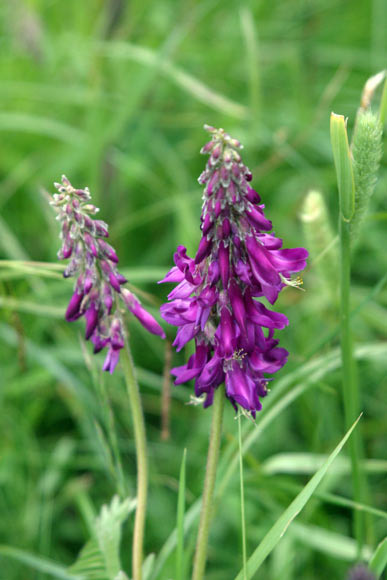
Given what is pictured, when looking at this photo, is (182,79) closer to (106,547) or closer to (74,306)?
(74,306)

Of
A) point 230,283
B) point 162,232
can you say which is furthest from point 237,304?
point 162,232

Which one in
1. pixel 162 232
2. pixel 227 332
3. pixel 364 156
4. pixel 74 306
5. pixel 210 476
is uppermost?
pixel 162 232

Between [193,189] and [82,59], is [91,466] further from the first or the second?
[82,59]

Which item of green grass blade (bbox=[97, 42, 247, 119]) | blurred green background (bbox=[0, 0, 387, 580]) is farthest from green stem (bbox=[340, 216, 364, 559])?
green grass blade (bbox=[97, 42, 247, 119])

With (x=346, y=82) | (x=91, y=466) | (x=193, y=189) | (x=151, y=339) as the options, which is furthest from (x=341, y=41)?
(x=91, y=466)

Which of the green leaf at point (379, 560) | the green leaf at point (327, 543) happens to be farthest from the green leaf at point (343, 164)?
the green leaf at point (327, 543)

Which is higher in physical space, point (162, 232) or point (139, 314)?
point (162, 232)

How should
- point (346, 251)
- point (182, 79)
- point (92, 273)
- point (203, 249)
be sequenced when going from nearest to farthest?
1. point (203, 249)
2. point (92, 273)
3. point (346, 251)
4. point (182, 79)

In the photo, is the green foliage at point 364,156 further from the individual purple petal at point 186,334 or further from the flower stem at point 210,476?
the flower stem at point 210,476
